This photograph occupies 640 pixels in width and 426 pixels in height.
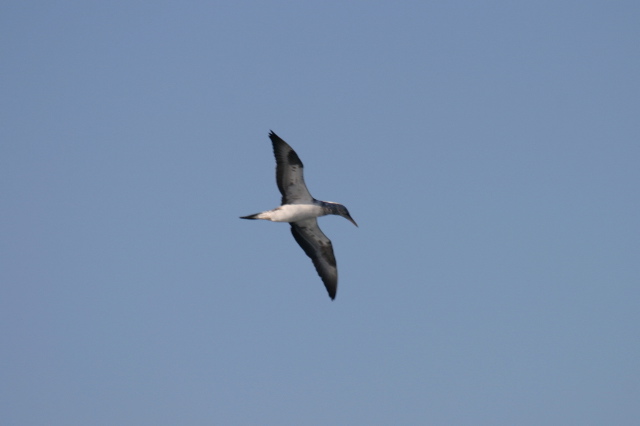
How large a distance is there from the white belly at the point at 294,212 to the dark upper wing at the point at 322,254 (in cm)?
204

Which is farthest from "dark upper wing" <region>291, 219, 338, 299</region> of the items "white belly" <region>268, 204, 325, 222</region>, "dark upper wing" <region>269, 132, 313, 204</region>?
"dark upper wing" <region>269, 132, 313, 204</region>

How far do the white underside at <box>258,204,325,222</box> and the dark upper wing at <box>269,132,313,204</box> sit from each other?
10.4 inches

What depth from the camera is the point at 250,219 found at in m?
34.8

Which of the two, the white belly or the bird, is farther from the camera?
the white belly

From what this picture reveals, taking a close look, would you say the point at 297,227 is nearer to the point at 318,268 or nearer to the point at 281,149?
the point at 318,268

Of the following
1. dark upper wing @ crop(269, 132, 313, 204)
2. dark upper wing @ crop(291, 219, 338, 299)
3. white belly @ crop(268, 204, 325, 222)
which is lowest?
dark upper wing @ crop(291, 219, 338, 299)

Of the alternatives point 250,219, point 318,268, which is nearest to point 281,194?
point 250,219

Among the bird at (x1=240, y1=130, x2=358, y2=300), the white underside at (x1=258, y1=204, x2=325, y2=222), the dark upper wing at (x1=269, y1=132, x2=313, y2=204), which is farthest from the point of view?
the white underside at (x1=258, y1=204, x2=325, y2=222)

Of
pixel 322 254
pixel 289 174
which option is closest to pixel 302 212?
pixel 289 174

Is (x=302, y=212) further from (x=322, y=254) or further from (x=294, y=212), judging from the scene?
(x=322, y=254)

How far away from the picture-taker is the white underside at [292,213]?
115ft

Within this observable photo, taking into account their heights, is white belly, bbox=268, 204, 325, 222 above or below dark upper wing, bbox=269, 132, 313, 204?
below

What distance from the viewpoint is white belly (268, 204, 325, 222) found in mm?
35156

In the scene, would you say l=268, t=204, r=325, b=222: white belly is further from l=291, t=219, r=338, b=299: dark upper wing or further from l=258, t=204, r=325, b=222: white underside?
l=291, t=219, r=338, b=299: dark upper wing
